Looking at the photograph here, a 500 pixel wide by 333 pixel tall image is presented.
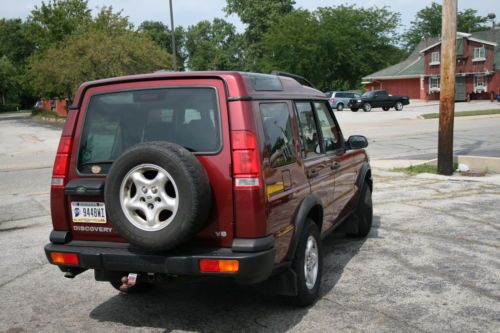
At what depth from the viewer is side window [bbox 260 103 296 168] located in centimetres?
395

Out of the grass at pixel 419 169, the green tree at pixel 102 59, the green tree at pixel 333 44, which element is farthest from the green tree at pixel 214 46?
the grass at pixel 419 169

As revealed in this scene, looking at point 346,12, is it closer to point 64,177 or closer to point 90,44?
point 90,44

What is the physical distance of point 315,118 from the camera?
5105 millimetres

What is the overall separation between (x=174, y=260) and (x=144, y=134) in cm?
95

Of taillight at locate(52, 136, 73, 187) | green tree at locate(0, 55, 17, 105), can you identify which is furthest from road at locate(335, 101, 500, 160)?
green tree at locate(0, 55, 17, 105)

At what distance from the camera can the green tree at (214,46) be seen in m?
94.3

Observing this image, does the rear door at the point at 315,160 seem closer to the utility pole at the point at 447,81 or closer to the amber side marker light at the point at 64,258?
the amber side marker light at the point at 64,258

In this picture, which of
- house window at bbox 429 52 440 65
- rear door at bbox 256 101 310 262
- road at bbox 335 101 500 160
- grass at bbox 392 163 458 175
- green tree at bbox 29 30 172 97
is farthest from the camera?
house window at bbox 429 52 440 65

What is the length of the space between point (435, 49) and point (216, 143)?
197ft

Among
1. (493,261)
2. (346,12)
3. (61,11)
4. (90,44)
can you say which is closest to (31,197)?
(493,261)

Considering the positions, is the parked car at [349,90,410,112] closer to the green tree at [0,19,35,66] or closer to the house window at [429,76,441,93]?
the house window at [429,76,441,93]

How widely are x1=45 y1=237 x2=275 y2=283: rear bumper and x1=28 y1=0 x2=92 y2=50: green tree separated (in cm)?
4017

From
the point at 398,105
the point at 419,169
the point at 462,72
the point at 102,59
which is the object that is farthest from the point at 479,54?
the point at 419,169

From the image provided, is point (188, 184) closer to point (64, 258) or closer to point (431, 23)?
point (64, 258)
